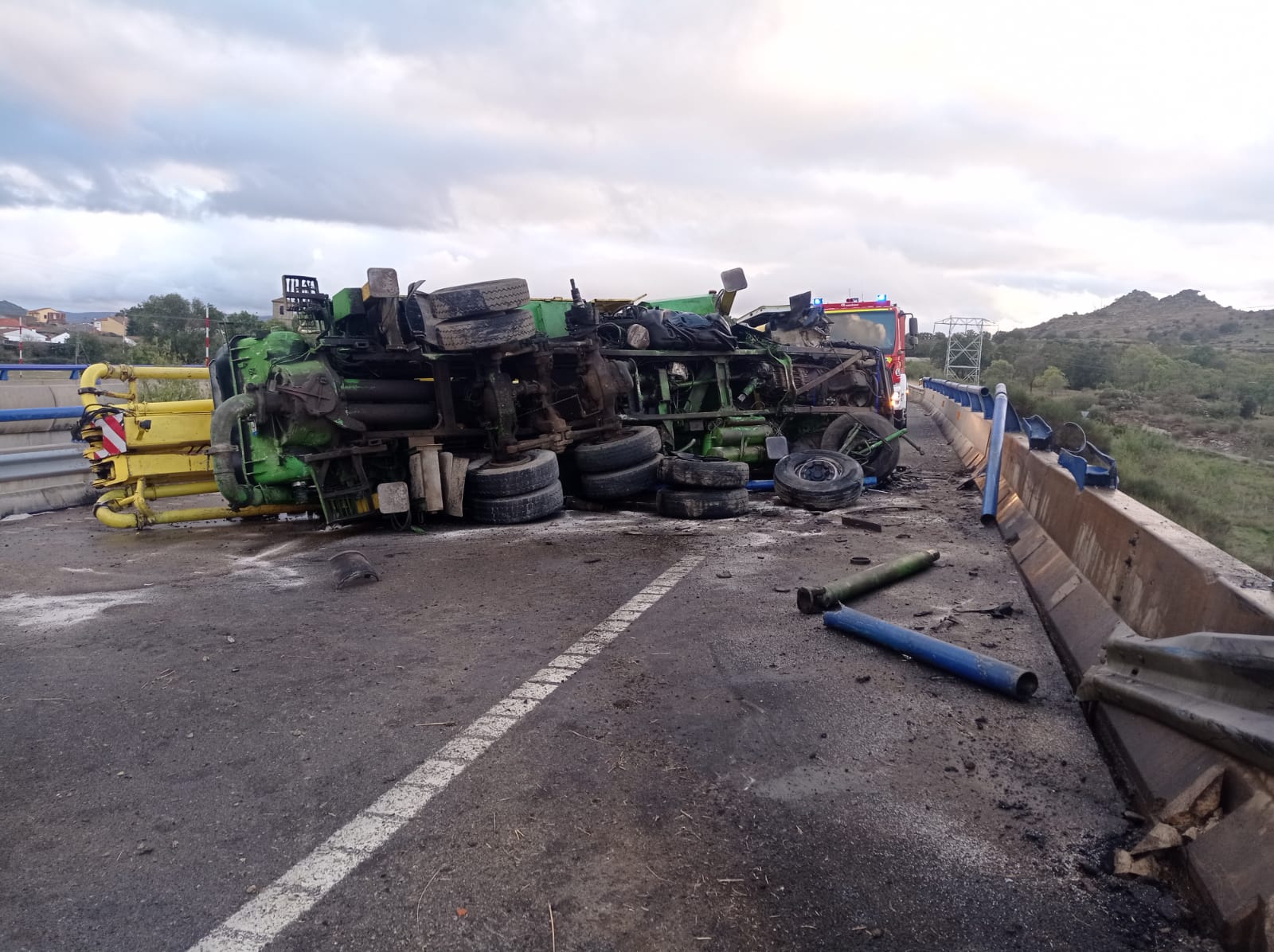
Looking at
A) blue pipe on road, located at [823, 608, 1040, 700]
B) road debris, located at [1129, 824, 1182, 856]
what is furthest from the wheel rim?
road debris, located at [1129, 824, 1182, 856]

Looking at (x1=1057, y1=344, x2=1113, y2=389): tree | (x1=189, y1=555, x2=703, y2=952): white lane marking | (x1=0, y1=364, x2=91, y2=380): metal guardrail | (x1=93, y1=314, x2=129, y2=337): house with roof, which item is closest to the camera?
(x1=189, y1=555, x2=703, y2=952): white lane marking

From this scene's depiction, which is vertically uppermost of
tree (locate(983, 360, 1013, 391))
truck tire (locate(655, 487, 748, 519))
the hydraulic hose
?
the hydraulic hose

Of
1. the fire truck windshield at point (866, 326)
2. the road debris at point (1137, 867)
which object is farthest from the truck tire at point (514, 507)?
the fire truck windshield at point (866, 326)

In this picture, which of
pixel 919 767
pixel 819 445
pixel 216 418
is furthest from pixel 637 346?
pixel 919 767

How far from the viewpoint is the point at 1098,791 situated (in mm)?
2766

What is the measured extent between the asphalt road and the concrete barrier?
0.14 meters

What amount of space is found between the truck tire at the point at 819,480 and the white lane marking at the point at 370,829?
4889mm

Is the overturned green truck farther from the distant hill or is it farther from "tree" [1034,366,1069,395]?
the distant hill

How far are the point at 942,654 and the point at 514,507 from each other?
4.81 metres

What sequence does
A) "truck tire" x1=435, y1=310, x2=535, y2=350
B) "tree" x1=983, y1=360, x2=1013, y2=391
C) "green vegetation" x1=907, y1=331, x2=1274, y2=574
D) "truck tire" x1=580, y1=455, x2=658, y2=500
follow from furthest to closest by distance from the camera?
"tree" x1=983, y1=360, x2=1013, y2=391, "truck tire" x1=580, y1=455, x2=658, y2=500, "truck tire" x1=435, y1=310, x2=535, y2=350, "green vegetation" x1=907, y1=331, x2=1274, y2=574

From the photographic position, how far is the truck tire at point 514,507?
7.79 meters

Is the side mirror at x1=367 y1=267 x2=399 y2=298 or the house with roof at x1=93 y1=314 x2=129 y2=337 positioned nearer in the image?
the side mirror at x1=367 y1=267 x2=399 y2=298

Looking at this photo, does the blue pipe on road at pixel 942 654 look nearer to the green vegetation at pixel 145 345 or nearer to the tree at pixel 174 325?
the green vegetation at pixel 145 345

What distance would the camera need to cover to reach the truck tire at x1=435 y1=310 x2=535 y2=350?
24.8ft
